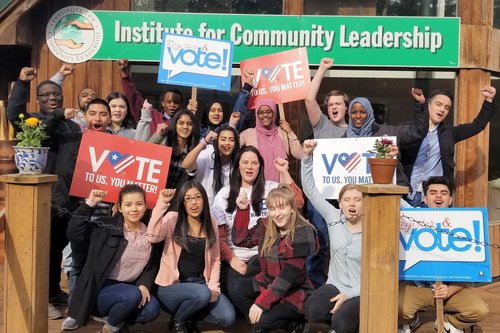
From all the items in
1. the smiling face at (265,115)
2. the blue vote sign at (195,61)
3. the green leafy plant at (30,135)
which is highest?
the blue vote sign at (195,61)

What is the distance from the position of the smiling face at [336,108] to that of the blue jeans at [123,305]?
7.93ft

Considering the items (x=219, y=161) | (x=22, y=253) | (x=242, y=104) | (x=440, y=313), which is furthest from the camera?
(x=242, y=104)

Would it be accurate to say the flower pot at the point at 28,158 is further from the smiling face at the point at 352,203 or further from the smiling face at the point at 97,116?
the smiling face at the point at 352,203

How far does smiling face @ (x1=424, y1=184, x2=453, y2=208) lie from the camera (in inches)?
230

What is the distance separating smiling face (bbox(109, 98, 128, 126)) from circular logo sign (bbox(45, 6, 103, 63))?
1.46 meters

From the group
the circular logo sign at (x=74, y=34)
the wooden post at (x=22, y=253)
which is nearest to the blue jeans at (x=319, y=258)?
the wooden post at (x=22, y=253)

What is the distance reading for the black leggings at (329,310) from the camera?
17.1 ft

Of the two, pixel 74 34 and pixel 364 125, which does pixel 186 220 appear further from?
pixel 74 34

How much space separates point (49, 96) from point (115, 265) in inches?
65.2

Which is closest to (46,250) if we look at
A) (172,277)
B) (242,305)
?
(172,277)

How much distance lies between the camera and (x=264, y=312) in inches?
214

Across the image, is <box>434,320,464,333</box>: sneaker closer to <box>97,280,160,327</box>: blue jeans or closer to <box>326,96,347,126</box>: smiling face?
<box>326,96,347,126</box>: smiling face

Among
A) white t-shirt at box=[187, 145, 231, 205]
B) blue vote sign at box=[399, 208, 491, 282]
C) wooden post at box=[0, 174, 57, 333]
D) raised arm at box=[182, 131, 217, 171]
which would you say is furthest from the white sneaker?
wooden post at box=[0, 174, 57, 333]

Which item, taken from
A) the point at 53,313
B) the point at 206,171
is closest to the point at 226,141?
the point at 206,171
